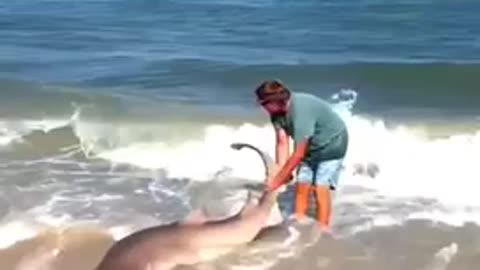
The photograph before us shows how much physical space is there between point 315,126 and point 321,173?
492 mm

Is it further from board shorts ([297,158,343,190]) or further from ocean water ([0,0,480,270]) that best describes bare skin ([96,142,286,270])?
board shorts ([297,158,343,190])

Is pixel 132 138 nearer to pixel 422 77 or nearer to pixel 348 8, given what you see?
pixel 422 77

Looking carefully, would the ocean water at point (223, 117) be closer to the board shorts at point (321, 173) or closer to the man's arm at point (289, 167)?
the board shorts at point (321, 173)

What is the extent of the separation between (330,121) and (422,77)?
10.8m

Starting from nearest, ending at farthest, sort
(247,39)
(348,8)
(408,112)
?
1. (408,112)
2. (247,39)
3. (348,8)

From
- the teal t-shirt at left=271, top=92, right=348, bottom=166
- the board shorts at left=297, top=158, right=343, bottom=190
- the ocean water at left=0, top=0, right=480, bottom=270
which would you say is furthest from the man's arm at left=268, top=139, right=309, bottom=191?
the ocean water at left=0, top=0, right=480, bottom=270

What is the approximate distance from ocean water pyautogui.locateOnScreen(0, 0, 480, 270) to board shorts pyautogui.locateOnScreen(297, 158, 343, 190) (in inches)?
25.9

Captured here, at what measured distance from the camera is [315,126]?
28.6ft

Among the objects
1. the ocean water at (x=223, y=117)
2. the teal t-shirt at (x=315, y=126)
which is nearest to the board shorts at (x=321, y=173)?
the teal t-shirt at (x=315, y=126)

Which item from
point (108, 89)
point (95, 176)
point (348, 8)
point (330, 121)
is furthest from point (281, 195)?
point (348, 8)

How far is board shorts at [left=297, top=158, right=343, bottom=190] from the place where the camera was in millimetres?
9008

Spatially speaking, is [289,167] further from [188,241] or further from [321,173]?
[188,241]

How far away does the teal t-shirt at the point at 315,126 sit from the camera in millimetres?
8547

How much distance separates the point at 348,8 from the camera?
1049 inches
